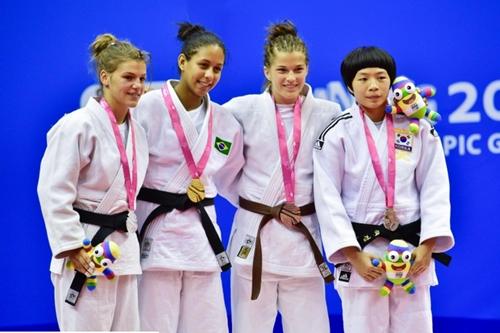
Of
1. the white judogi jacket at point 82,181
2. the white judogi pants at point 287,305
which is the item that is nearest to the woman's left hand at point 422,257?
the white judogi pants at point 287,305

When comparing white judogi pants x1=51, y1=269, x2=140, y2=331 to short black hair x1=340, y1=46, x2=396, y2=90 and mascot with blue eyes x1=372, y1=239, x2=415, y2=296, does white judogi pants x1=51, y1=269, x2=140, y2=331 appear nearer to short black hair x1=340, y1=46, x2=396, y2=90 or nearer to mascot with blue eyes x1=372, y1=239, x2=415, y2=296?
mascot with blue eyes x1=372, y1=239, x2=415, y2=296

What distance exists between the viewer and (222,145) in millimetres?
3613

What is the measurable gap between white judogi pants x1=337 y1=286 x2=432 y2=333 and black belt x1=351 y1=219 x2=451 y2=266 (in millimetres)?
189

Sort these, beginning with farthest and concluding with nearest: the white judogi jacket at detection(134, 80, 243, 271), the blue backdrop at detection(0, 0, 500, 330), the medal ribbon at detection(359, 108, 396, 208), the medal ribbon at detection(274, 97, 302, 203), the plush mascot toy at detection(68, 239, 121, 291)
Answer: the blue backdrop at detection(0, 0, 500, 330), the medal ribbon at detection(274, 97, 302, 203), the white judogi jacket at detection(134, 80, 243, 271), the medal ribbon at detection(359, 108, 396, 208), the plush mascot toy at detection(68, 239, 121, 291)

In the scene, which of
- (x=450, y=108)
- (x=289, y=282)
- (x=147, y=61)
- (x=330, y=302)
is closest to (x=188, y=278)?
(x=289, y=282)

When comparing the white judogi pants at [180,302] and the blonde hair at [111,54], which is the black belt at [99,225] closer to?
the white judogi pants at [180,302]

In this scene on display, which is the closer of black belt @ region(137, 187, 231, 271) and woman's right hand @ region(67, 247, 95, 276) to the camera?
woman's right hand @ region(67, 247, 95, 276)

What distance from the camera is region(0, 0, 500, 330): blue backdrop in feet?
15.2

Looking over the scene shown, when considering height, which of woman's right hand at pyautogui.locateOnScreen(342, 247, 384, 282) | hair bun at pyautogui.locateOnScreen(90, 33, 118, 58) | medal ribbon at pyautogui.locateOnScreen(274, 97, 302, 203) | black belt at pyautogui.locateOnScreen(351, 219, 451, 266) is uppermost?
hair bun at pyautogui.locateOnScreen(90, 33, 118, 58)

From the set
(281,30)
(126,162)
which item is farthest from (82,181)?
(281,30)

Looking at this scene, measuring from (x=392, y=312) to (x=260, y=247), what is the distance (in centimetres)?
60

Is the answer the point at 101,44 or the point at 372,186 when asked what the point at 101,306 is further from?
the point at 372,186

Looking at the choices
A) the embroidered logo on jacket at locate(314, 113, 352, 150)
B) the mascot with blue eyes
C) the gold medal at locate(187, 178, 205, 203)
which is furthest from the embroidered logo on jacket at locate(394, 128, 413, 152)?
the gold medal at locate(187, 178, 205, 203)

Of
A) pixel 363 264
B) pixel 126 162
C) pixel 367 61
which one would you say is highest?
pixel 367 61
